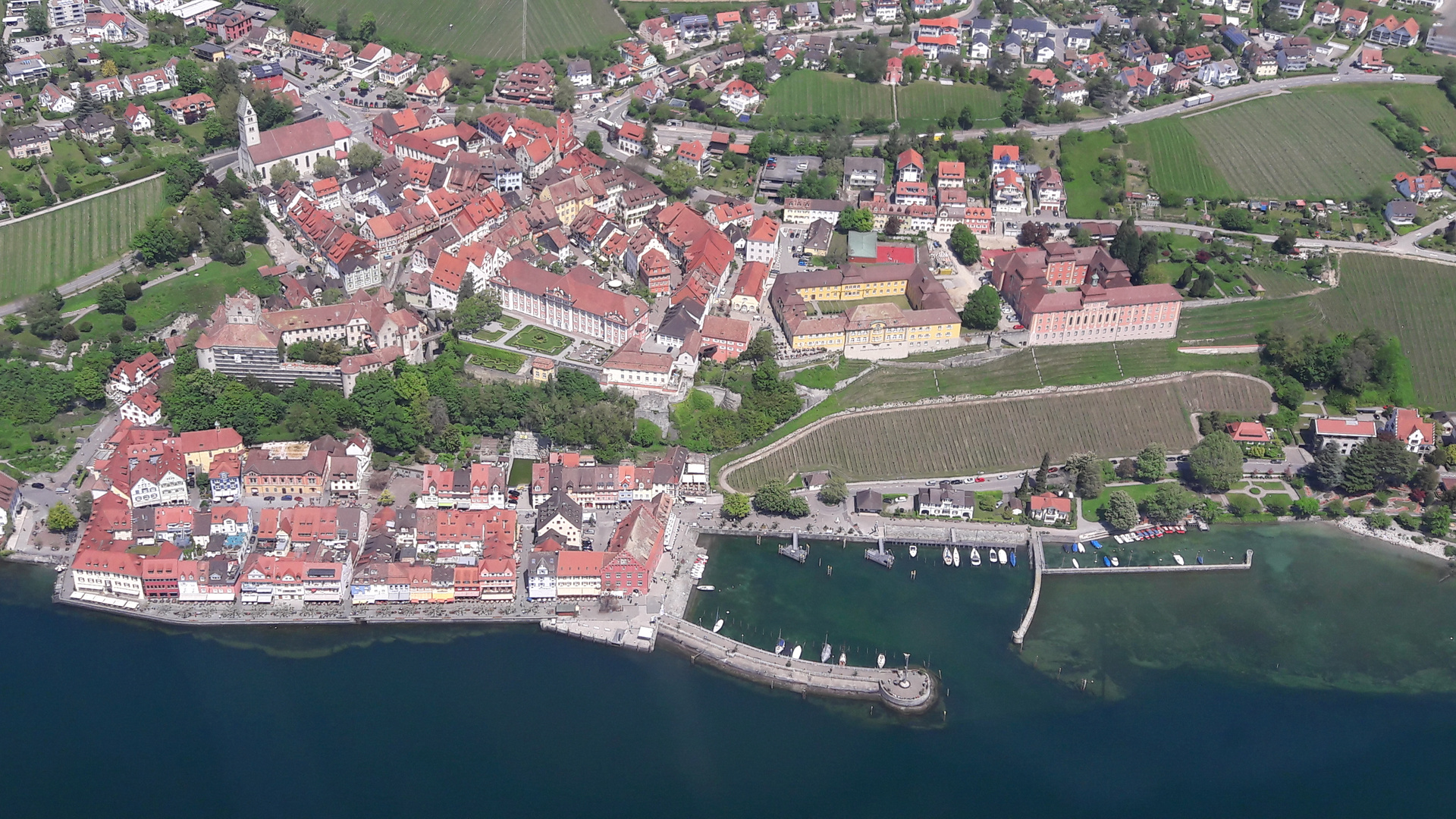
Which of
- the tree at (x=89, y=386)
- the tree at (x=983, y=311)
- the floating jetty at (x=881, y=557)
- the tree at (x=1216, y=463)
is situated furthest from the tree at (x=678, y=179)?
the tree at (x=1216, y=463)

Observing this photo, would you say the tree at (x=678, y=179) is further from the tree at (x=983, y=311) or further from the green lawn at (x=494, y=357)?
the tree at (x=983, y=311)

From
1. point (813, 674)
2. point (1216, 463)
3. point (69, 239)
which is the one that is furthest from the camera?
point (69, 239)

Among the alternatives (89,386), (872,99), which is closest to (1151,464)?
(872,99)

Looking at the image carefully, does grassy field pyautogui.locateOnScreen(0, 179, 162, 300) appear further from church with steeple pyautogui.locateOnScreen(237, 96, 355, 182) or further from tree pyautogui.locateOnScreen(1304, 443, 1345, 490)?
tree pyautogui.locateOnScreen(1304, 443, 1345, 490)

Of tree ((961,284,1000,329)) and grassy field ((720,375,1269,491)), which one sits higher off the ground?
tree ((961,284,1000,329))

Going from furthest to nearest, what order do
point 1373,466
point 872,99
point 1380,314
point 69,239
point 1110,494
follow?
point 872,99, point 69,239, point 1380,314, point 1373,466, point 1110,494

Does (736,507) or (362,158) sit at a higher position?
(362,158)

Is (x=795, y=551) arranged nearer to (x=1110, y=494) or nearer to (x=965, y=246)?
(x=1110, y=494)

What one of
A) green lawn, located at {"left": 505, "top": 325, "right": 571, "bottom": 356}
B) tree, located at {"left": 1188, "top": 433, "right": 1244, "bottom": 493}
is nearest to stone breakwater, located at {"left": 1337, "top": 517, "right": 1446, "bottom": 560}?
tree, located at {"left": 1188, "top": 433, "right": 1244, "bottom": 493}
